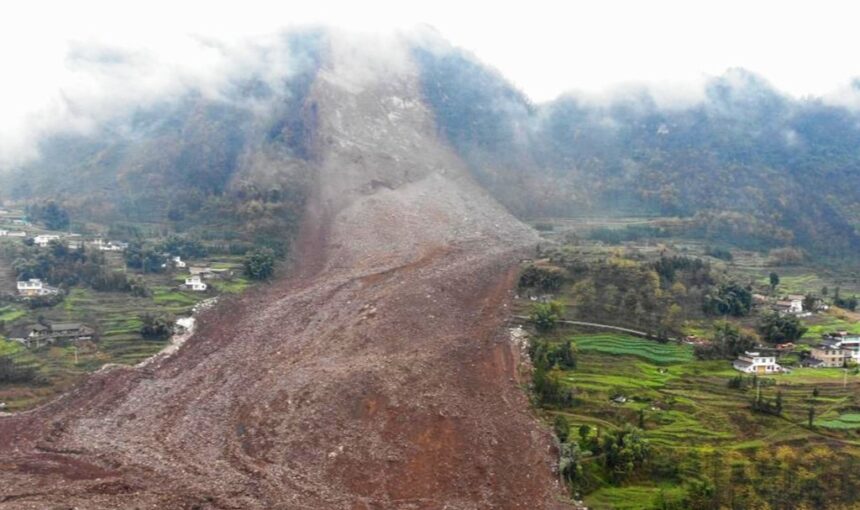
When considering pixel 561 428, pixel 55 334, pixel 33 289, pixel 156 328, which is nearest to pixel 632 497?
pixel 561 428

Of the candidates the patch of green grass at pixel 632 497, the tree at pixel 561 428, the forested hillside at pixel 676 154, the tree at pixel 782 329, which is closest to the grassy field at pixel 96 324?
the tree at pixel 561 428

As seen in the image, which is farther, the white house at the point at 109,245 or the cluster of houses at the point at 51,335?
the white house at the point at 109,245

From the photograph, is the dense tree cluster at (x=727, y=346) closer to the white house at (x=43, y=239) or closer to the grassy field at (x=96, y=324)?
the grassy field at (x=96, y=324)

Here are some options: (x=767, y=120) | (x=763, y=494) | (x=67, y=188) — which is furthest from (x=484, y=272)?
(x=767, y=120)

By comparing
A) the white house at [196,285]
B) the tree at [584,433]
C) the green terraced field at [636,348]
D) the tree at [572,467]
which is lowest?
the tree at [572,467]

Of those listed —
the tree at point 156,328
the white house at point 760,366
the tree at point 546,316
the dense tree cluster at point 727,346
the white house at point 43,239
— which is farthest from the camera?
the white house at point 43,239

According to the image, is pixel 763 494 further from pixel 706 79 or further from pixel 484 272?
pixel 706 79

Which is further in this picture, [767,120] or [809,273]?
[767,120]
